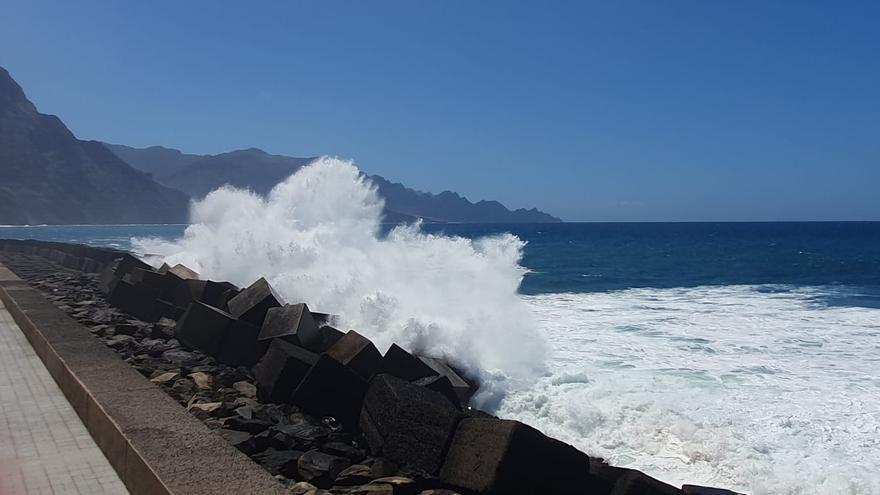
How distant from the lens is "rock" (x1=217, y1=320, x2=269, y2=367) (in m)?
7.64

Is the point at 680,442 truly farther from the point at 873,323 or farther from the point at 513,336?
the point at 873,323

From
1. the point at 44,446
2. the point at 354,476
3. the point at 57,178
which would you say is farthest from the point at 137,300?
the point at 57,178

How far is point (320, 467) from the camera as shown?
4.37 meters

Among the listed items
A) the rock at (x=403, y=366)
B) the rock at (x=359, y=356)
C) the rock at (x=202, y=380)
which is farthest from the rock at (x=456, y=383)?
the rock at (x=202, y=380)

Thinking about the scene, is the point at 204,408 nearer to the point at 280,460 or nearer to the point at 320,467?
the point at 280,460

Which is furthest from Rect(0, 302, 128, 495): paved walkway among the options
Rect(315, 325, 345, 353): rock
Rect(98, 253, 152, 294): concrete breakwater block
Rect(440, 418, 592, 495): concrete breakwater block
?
Rect(98, 253, 152, 294): concrete breakwater block

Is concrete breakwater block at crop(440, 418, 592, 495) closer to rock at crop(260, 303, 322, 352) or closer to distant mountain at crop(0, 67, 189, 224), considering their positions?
rock at crop(260, 303, 322, 352)

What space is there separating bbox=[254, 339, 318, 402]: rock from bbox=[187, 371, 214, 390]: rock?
0.47 m

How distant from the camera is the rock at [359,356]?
6.86m

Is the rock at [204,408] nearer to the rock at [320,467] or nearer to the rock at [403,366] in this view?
the rock at [320,467]

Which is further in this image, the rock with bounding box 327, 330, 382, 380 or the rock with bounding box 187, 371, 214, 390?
the rock with bounding box 327, 330, 382, 380

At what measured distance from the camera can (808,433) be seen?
703 centimetres

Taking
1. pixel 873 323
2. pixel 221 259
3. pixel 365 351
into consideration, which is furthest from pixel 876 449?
pixel 221 259

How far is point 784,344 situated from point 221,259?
12.5 meters
